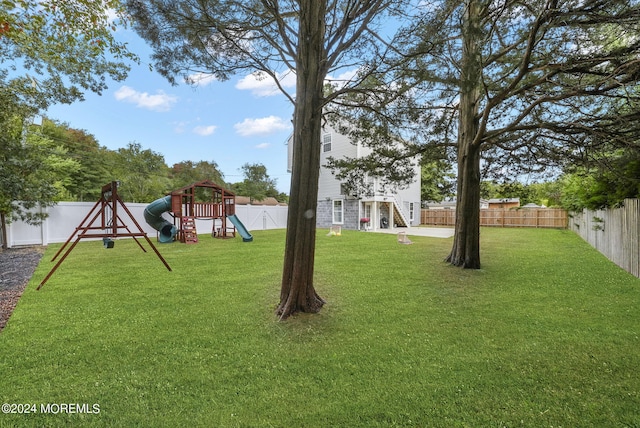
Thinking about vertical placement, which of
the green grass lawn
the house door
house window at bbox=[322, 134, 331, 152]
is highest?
A: house window at bbox=[322, 134, 331, 152]

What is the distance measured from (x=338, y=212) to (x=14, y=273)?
14884 millimetres

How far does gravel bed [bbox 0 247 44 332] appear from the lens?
13.8 feet

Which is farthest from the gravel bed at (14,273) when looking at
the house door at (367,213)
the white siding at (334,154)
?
the house door at (367,213)

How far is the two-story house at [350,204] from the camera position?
17906mm

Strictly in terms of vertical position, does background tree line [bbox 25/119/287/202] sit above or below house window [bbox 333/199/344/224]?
above

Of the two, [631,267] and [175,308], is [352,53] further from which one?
[631,267]

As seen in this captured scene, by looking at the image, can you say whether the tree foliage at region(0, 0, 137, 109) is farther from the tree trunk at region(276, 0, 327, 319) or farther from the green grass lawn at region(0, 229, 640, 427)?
the green grass lawn at region(0, 229, 640, 427)

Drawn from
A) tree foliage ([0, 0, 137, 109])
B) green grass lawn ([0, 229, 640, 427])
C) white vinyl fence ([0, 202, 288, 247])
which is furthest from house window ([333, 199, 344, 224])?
green grass lawn ([0, 229, 640, 427])

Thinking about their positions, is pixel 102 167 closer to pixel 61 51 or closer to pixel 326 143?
pixel 326 143

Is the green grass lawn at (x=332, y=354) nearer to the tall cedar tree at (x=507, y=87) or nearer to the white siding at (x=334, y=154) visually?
the tall cedar tree at (x=507, y=87)

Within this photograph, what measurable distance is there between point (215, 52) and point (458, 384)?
16.9ft

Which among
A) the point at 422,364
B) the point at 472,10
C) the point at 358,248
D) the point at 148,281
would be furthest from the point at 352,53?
the point at 358,248

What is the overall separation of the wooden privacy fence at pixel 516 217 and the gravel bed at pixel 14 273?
23.5 m

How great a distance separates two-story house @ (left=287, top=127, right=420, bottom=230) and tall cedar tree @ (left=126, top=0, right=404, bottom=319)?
1274cm
